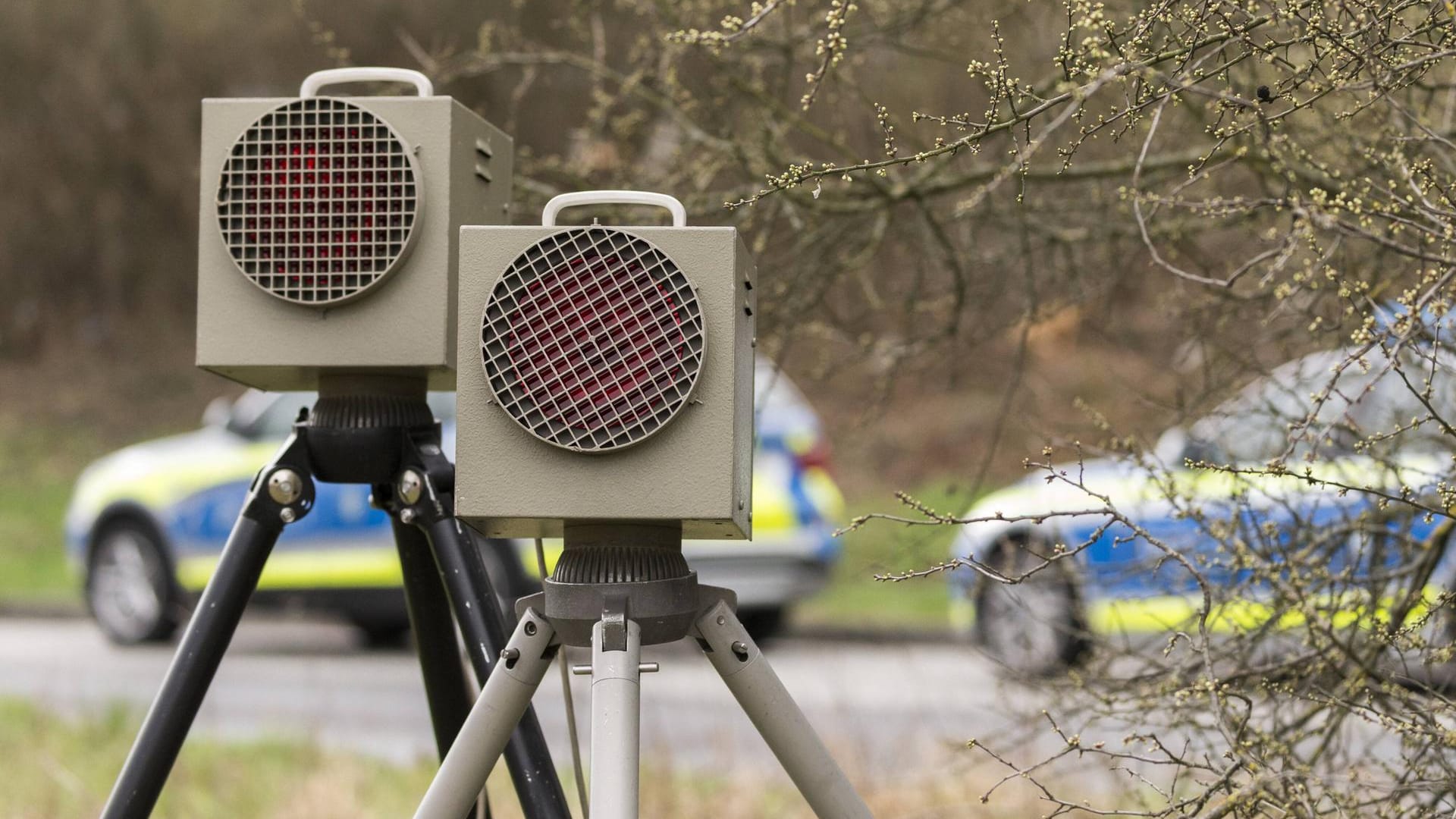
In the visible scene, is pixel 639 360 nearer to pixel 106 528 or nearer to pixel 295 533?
pixel 295 533

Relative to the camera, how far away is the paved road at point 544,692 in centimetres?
524

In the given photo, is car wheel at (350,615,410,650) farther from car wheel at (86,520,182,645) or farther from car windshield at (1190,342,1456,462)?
car windshield at (1190,342,1456,462)

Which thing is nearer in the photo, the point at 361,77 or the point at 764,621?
the point at 361,77

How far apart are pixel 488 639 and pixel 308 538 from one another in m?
6.30

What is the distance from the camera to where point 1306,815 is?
5.75 ft

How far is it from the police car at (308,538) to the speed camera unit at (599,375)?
5721 mm

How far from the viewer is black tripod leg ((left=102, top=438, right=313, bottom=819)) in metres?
2.07

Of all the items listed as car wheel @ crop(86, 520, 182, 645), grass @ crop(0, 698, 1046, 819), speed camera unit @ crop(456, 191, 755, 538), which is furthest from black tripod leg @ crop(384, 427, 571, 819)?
car wheel @ crop(86, 520, 182, 645)

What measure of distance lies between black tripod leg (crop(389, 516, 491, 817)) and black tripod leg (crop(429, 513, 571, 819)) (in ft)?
0.75

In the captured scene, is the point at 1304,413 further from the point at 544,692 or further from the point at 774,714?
the point at 544,692

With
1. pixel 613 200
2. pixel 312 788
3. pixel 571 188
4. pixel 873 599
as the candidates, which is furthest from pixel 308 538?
pixel 613 200

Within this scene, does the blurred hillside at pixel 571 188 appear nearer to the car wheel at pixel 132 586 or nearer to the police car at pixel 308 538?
the police car at pixel 308 538

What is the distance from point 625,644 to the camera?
166 centimetres

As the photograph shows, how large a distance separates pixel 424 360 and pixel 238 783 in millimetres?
2884
